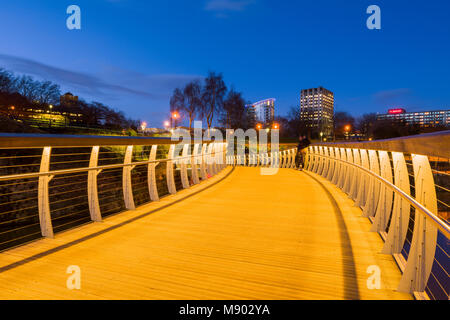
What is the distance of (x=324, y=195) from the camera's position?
660 centimetres

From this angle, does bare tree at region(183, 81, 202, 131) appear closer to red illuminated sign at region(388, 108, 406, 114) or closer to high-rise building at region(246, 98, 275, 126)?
high-rise building at region(246, 98, 275, 126)

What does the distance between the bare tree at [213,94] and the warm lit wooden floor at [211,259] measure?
127ft

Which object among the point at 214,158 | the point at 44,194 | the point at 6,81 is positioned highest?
the point at 6,81

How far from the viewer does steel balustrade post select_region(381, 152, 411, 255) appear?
2.78 m

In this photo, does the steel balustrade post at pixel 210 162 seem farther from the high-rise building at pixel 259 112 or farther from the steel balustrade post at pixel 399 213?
the high-rise building at pixel 259 112

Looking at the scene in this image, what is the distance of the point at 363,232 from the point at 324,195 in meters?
2.78

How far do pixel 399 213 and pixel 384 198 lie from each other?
79cm

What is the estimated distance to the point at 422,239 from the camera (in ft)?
6.93

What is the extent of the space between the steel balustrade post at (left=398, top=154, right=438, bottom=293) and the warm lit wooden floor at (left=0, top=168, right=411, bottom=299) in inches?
5.5

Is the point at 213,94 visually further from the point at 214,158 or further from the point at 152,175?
the point at 152,175

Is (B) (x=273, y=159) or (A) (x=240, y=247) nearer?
(A) (x=240, y=247)

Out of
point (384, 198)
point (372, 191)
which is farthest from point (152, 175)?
point (384, 198)
